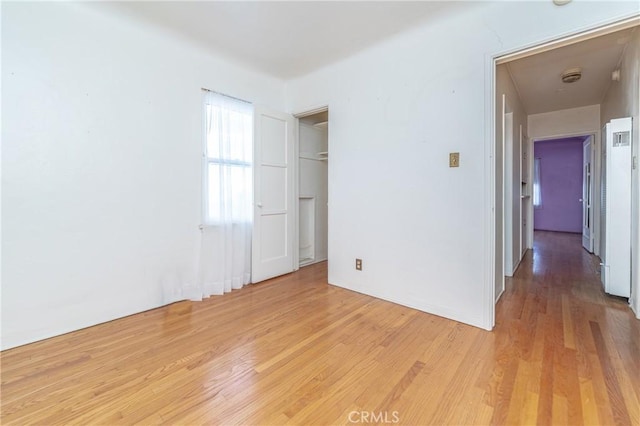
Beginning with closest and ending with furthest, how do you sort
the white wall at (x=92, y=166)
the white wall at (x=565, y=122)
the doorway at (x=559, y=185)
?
the white wall at (x=92, y=166) < the white wall at (x=565, y=122) < the doorway at (x=559, y=185)

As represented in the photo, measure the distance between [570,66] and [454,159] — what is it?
2275 millimetres

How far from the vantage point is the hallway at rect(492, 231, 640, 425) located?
4.51ft

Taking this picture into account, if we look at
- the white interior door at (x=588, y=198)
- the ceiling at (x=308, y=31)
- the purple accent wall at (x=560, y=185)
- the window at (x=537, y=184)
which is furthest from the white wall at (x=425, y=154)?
the window at (x=537, y=184)

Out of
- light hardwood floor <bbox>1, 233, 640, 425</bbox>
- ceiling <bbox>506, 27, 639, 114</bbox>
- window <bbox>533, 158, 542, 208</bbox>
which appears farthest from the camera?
window <bbox>533, 158, 542, 208</bbox>

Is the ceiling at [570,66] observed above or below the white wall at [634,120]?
above

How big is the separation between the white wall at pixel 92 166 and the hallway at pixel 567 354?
2794 millimetres

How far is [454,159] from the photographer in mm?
2387

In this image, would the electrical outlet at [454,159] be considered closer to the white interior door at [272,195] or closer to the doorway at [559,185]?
the white interior door at [272,195]

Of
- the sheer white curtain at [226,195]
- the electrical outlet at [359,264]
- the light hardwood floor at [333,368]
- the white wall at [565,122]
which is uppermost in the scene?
the white wall at [565,122]

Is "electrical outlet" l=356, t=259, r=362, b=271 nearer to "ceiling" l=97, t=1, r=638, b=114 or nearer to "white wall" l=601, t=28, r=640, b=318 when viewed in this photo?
"ceiling" l=97, t=1, r=638, b=114

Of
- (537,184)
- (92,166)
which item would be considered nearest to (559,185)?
(537,184)

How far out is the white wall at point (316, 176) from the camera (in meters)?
4.24

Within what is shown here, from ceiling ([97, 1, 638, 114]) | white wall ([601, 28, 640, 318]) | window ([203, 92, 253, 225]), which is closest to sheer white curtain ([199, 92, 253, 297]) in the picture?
window ([203, 92, 253, 225])

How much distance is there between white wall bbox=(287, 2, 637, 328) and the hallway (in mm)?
410
